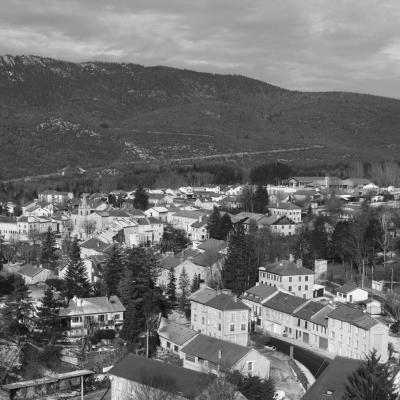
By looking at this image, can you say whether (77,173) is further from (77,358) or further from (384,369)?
(384,369)

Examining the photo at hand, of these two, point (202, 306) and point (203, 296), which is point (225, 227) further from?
point (202, 306)

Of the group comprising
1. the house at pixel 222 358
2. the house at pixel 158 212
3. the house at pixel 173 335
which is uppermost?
the house at pixel 158 212

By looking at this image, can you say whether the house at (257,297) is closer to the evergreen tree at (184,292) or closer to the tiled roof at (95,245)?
the evergreen tree at (184,292)

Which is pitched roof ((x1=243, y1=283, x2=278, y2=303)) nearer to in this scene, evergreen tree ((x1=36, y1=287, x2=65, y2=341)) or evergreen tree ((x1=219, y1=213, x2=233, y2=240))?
evergreen tree ((x1=36, y1=287, x2=65, y2=341))

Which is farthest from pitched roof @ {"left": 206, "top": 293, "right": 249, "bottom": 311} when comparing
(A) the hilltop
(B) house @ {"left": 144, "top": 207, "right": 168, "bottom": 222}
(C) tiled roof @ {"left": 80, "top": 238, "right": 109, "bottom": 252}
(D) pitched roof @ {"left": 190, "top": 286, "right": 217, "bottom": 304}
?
(A) the hilltop

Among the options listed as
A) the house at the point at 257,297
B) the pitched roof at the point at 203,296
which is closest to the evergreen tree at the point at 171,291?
the pitched roof at the point at 203,296

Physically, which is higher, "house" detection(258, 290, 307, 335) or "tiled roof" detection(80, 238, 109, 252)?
"tiled roof" detection(80, 238, 109, 252)

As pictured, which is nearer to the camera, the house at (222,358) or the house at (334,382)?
the house at (334,382)

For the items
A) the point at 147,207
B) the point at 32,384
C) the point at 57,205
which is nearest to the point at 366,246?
the point at 32,384
